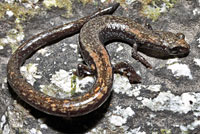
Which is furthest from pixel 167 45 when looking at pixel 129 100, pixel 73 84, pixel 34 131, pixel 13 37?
pixel 13 37

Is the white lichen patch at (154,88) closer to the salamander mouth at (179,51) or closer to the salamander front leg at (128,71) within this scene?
the salamander front leg at (128,71)

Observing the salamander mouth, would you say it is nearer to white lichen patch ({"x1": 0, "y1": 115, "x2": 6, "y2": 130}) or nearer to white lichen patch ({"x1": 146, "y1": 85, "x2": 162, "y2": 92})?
white lichen patch ({"x1": 146, "y1": 85, "x2": 162, "y2": 92})

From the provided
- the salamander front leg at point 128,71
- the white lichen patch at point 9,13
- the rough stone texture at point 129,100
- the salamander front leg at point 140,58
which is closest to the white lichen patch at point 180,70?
the rough stone texture at point 129,100

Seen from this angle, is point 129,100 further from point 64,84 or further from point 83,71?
point 64,84

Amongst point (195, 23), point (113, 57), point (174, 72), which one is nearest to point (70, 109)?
point (113, 57)

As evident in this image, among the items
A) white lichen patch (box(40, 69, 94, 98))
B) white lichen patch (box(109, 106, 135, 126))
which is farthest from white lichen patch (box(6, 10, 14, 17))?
white lichen patch (box(109, 106, 135, 126))

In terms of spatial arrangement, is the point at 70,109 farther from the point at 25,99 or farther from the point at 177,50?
the point at 177,50
